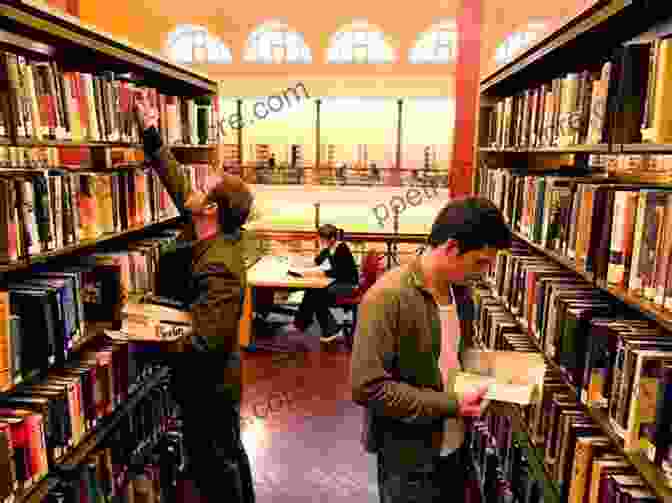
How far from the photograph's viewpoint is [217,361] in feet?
7.30

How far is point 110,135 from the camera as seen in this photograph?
228 cm

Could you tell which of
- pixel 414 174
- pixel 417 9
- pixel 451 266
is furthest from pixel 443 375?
pixel 417 9

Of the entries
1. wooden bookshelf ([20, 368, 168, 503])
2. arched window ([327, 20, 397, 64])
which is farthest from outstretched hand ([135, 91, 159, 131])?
arched window ([327, 20, 397, 64])

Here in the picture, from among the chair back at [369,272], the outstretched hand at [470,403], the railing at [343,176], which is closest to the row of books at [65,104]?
the outstretched hand at [470,403]

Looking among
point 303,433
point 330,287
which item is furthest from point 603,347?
point 330,287

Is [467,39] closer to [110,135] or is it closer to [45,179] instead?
[110,135]

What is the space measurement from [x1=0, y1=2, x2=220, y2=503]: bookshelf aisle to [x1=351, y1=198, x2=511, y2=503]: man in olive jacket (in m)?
1.07

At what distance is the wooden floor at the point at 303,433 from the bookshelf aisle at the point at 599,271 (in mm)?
1039

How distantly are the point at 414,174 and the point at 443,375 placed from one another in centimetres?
612

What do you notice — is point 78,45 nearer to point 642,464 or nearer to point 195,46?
point 642,464

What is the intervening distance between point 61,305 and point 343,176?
591cm

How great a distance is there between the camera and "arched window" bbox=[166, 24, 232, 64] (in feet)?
25.9

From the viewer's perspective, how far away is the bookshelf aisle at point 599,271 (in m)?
1.31

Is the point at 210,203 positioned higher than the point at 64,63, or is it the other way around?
the point at 64,63
